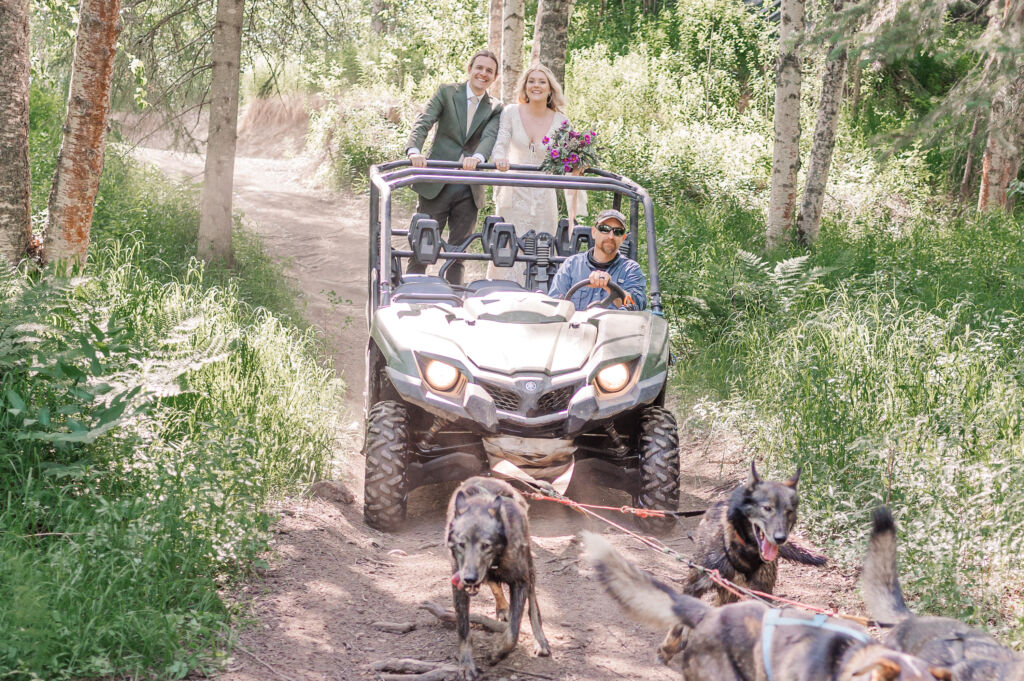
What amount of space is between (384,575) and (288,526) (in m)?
0.70

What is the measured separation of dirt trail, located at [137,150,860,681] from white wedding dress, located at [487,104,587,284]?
7.13 feet

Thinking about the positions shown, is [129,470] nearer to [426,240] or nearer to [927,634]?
[426,240]

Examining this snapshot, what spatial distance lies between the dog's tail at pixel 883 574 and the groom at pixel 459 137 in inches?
200

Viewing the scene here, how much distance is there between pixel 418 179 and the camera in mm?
6176

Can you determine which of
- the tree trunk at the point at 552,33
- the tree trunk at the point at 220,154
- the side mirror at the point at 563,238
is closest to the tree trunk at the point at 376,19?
the tree trunk at the point at 552,33

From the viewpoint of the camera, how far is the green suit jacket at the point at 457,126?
26.0 ft

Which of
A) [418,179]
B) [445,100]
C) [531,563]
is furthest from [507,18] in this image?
[531,563]

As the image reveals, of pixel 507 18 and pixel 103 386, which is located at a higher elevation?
pixel 507 18

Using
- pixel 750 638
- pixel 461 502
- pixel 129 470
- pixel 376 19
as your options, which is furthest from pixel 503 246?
pixel 376 19

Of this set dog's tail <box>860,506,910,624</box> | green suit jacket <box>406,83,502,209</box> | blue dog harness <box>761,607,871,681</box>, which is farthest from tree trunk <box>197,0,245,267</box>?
blue dog harness <box>761,607,871,681</box>

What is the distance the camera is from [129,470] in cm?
458

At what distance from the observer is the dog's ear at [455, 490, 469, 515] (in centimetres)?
368

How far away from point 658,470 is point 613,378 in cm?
58

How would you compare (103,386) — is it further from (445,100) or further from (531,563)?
(445,100)
